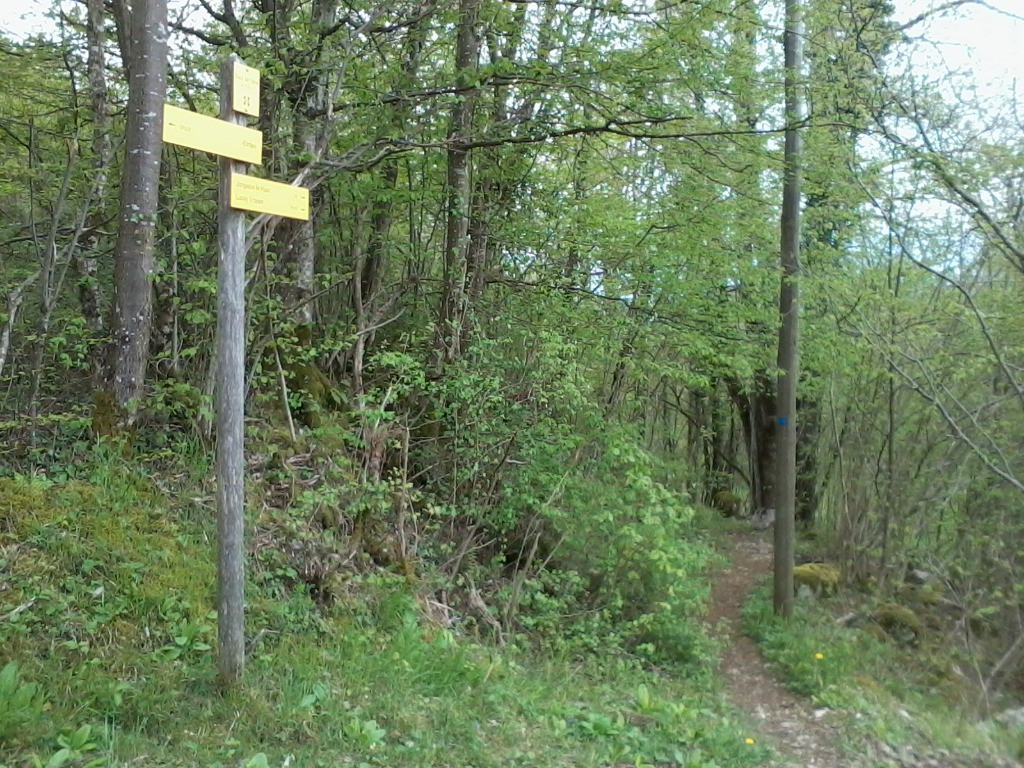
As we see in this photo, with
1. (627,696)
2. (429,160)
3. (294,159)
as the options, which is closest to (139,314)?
(294,159)

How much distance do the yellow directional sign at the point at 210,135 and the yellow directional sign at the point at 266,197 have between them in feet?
0.35

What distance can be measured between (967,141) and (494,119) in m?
4.91

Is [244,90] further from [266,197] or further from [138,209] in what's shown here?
[138,209]

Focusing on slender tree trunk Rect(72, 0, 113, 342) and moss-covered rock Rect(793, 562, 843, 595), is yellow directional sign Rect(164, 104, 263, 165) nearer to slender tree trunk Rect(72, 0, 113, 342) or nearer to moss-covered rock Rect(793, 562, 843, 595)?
slender tree trunk Rect(72, 0, 113, 342)

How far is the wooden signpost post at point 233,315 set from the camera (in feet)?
12.1

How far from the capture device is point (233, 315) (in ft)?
12.2

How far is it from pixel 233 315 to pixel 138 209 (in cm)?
280

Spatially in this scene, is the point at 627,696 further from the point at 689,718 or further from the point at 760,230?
the point at 760,230

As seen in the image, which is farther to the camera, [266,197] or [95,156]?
[95,156]

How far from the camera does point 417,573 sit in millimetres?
6543

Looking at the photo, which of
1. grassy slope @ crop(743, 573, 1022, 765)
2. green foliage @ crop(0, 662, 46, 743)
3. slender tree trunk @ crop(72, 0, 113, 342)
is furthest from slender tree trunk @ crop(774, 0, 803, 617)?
green foliage @ crop(0, 662, 46, 743)

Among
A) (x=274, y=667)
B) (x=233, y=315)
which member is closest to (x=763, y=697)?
(x=274, y=667)

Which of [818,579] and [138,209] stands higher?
[138,209]

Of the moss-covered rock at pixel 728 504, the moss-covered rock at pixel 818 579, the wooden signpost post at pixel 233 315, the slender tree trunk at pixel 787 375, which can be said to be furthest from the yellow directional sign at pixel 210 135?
the moss-covered rock at pixel 728 504
